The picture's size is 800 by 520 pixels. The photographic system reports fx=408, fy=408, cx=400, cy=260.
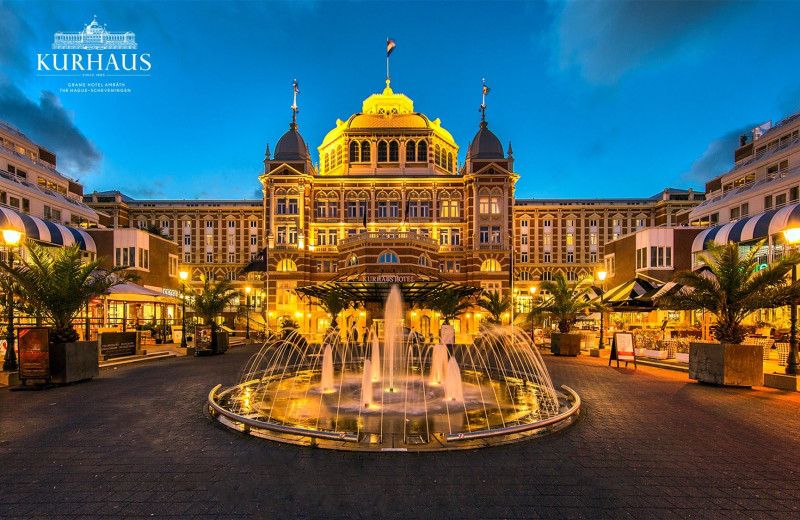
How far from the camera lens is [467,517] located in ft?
16.7

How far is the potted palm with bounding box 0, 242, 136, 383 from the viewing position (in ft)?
44.4

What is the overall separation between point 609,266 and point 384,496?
4504 cm

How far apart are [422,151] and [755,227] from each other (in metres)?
39.3

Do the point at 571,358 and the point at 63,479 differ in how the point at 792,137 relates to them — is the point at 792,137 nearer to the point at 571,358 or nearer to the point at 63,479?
the point at 571,358

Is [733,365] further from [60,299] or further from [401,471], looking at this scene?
[60,299]

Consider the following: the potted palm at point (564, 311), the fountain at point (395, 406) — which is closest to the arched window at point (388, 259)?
the potted palm at point (564, 311)

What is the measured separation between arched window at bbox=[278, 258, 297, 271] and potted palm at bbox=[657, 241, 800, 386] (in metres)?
43.6

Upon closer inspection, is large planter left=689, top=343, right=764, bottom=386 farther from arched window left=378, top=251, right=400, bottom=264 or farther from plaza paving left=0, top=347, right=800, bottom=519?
arched window left=378, top=251, right=400, bottom=264

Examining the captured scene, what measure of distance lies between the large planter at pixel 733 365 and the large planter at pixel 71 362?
841 inches

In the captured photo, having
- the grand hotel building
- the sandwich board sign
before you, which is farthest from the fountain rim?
the grand hotel building

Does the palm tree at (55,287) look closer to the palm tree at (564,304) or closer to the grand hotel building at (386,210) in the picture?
the palm tree at (564,304)

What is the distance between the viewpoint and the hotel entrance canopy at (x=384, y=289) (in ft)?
104

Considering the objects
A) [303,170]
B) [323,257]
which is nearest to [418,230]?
[323,257]

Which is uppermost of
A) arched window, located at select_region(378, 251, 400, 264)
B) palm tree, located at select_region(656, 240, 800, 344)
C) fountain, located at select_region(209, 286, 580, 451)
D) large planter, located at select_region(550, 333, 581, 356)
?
arched window, located at select_region(378, 251, 400, 264)
